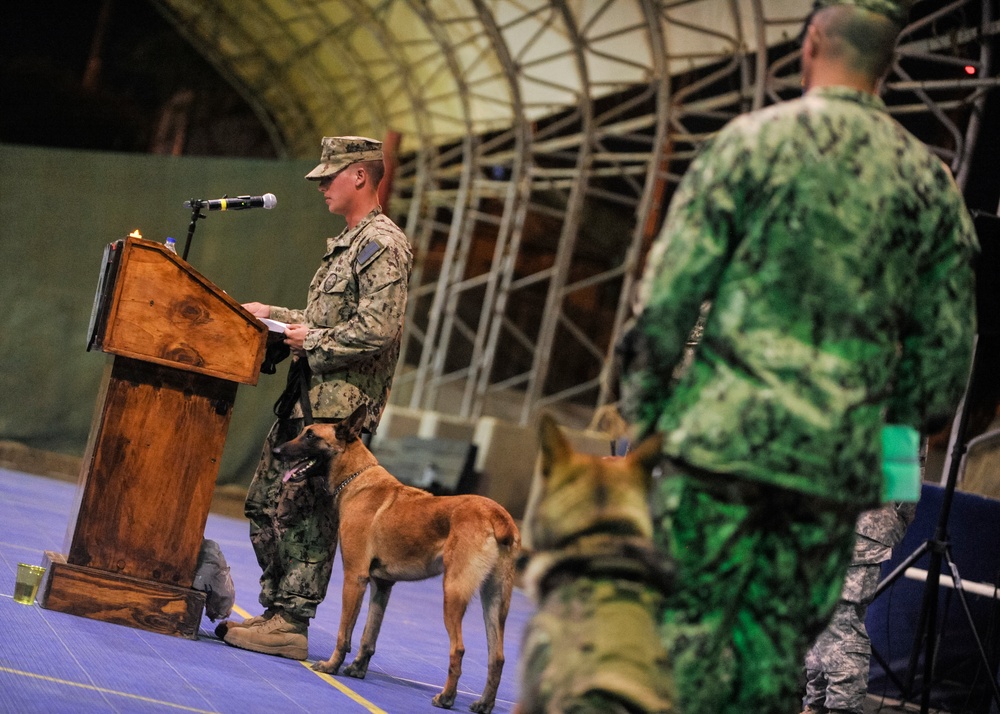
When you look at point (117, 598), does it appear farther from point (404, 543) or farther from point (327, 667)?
point (404, 543)

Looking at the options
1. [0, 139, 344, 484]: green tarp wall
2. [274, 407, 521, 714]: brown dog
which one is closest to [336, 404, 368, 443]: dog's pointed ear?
[274, 407, 521, 714]: brown dog

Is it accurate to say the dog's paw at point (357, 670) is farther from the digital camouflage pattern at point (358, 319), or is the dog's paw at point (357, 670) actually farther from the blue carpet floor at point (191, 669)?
the digital camouflage pattern at point (358, 319)

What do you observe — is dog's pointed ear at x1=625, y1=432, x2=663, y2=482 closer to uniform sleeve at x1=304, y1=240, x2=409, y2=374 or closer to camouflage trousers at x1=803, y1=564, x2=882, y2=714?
uniform sleeve at x1=304, y1=240, x2=409, y2=374

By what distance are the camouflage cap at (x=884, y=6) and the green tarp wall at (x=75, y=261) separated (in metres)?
9.45

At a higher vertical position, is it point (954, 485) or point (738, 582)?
point (954, 485)

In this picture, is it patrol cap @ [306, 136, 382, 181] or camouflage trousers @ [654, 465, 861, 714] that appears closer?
camouflage trousers @ [654, 465, 861, 714]

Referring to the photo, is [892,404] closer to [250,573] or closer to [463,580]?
[463,580]

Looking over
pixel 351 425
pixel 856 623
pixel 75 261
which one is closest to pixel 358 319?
pixel 351 425

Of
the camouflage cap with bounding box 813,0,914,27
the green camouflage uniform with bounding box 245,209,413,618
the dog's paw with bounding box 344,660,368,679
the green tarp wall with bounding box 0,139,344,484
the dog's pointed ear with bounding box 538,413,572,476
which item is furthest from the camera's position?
the green tarp wall with bounding box 0,139,344,484

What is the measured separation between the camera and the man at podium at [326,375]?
4.70 metres

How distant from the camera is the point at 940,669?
7273mm

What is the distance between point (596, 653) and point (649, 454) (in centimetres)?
38

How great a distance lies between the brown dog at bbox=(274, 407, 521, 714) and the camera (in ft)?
14.7

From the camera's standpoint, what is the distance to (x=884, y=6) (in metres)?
2.37
